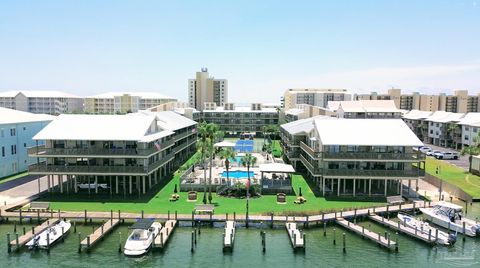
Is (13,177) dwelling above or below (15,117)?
below

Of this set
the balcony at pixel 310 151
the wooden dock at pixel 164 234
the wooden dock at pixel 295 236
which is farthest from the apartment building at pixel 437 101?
the wooden dock at pixel 164 234

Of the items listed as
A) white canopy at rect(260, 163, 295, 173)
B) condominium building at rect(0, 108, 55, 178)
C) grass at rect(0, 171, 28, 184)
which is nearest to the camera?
white canopy at rect(260, 163, 295, 173)

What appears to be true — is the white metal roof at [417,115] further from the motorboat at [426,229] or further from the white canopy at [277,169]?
the motorboat at [426,229]

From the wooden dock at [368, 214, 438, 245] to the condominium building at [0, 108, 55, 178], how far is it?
5563cm

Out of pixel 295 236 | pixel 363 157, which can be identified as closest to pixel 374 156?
pixel 363 157

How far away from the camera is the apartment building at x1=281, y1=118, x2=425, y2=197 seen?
175 ft

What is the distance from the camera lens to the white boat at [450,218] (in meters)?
41.5

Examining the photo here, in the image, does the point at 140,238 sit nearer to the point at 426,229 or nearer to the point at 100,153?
the point at 100,153

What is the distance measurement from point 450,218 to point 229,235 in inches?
952

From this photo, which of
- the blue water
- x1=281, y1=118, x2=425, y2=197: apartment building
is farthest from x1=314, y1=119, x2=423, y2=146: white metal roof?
the blue water

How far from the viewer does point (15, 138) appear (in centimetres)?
6719

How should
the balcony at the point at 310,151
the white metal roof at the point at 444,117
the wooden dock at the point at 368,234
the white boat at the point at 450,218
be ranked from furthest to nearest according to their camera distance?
1. the white metal roof at the point at 444,117
2. the balcony at the point at 310,151
3. the white boat at the point at 450,218
4. the wooden dock at the point at 368,234

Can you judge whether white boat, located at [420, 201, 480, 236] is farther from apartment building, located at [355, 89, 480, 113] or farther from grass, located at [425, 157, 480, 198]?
apartment building, located at [355, 89, 480, 113]

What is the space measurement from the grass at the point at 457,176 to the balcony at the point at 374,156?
400 inches
